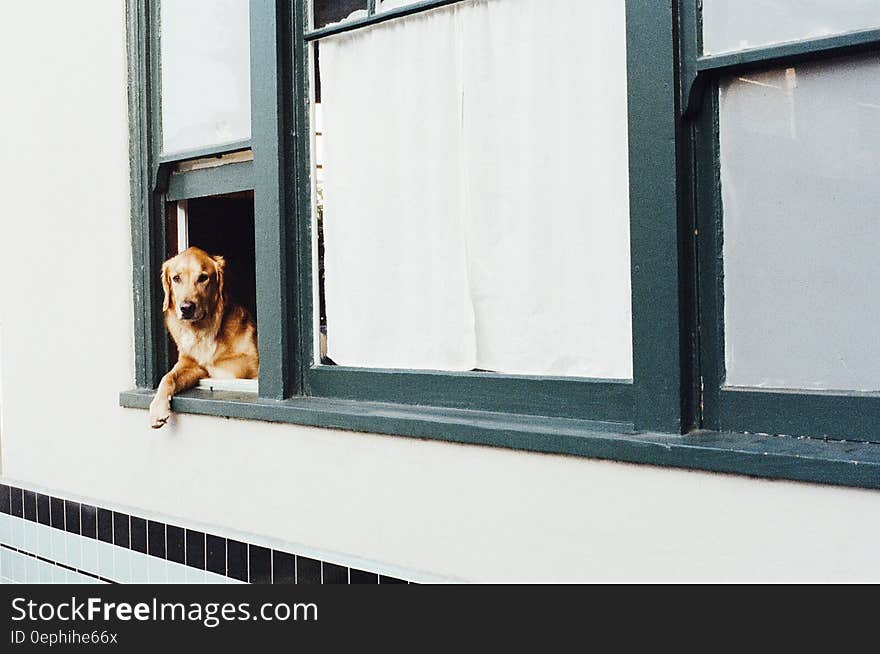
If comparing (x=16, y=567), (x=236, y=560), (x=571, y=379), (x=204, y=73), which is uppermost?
(x=204, y=73)

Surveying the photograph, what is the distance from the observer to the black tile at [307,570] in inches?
120

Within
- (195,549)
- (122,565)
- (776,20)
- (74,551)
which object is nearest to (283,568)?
(195,549)

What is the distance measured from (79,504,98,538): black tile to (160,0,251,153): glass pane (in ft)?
5.04

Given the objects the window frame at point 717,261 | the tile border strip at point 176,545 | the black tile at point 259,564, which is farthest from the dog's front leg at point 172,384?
the window frame at point 717,261

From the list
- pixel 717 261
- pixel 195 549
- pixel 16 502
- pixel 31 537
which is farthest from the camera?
pixel 16 502

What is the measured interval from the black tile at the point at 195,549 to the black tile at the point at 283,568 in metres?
0.40

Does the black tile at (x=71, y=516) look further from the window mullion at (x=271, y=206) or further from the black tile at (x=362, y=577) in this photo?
the black tile at (x=362, y=577)

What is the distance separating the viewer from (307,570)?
3090mm

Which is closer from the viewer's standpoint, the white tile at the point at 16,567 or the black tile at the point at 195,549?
the black tile at the point at 195,549

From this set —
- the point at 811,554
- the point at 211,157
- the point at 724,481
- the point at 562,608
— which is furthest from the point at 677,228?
the point at 211,157

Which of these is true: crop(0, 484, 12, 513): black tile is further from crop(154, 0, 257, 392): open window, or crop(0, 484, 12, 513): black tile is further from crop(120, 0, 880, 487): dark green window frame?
crop(154, 0, 257, 392): open window

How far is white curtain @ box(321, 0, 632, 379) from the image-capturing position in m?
2.55

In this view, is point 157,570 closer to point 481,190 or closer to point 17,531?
point 17,531

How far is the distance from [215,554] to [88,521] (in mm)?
868
